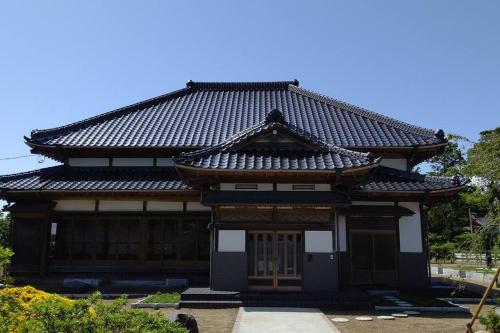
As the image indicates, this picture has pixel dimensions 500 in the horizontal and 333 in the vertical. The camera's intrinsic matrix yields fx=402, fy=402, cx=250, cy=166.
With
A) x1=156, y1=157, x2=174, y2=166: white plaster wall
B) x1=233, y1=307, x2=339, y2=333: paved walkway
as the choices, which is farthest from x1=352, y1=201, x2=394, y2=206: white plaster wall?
x1=156, y1=157, x2=174, y2=166: white plaster wall

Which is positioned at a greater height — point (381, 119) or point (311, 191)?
point (381, 119)

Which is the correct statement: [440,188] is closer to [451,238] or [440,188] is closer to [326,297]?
[326,297]

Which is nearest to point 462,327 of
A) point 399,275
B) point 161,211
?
point 399,275

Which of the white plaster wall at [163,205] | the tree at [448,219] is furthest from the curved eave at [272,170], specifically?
the tree at [448,219]

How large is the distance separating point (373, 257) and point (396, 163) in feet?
15.5

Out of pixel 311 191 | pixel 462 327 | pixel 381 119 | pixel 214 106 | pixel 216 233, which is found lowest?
pixel 462 327

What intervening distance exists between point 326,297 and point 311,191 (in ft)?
11.4

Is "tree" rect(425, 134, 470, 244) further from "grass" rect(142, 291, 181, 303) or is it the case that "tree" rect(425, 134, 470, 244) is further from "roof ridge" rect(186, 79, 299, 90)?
"grass" rect(142, 291, 181, 303)

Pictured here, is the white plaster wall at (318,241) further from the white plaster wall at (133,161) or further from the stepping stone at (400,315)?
the white plaster wall at (133,161)

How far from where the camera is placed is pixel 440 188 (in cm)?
1503

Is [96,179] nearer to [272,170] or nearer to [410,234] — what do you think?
[272,170]

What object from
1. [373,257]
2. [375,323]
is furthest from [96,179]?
[375,323]

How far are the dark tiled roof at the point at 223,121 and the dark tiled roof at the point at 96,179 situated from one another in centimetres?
117

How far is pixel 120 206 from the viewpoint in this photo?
54.2 feet
